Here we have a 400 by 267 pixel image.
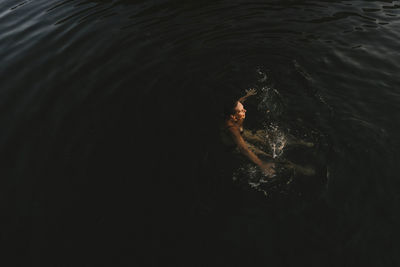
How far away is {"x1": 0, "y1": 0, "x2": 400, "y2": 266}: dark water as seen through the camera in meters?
6.07

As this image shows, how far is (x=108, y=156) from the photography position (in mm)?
8180

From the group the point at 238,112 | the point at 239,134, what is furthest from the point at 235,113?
the point at 239,134

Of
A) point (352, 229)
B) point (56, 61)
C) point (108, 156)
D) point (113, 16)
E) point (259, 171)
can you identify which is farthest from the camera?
point (113, 16)

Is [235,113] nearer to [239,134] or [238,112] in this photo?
[238,112]

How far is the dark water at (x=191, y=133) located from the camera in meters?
6.07

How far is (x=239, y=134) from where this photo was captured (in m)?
7.91

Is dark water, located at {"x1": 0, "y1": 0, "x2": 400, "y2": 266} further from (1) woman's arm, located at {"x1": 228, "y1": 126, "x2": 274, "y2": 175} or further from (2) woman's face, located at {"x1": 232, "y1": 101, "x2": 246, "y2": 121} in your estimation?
(2) woman's face, located at {"x1": 232, "y1": 101, "x2": 246, "y2": 121}

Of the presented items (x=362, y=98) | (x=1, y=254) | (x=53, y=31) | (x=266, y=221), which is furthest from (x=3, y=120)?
(x=362, y=98)

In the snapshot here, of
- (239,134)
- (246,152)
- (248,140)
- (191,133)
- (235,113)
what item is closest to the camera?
(246,152)

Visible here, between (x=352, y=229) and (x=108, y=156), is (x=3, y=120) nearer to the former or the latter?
(x=108, y=156)

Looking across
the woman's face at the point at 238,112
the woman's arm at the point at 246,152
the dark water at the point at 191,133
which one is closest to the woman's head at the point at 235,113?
the woman's face at the point at 238,112

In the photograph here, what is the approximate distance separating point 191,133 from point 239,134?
1.70 m

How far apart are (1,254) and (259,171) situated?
6.62m

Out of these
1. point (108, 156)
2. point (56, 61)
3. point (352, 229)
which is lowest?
point (352, 229)
